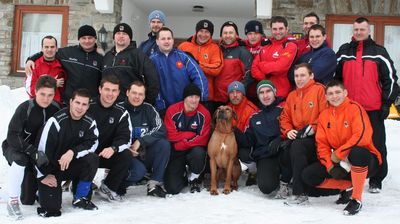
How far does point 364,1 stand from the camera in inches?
376

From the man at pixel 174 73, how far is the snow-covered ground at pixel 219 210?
106 cm

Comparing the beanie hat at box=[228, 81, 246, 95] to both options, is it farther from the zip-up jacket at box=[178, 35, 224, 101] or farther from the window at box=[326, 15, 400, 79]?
the window at box=[326, 15, 400, 79]

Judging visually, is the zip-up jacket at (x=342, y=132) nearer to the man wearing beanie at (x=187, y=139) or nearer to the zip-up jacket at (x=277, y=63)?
the zip-up jacket at (x=277, y=63)

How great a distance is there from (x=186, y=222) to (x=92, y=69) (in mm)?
2227

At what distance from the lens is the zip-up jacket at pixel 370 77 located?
4547 millimetres

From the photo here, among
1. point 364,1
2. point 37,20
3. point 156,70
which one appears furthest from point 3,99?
point 364,1

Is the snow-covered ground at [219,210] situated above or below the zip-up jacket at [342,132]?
below

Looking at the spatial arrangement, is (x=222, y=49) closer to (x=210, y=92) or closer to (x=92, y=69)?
(x=210, y=92)

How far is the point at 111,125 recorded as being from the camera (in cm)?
425

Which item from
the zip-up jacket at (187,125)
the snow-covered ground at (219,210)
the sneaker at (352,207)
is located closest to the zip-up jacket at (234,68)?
the zip-up jacket at (187,125)

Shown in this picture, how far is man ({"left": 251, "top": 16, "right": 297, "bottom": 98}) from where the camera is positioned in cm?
482

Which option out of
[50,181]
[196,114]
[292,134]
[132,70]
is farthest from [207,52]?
[50,181]

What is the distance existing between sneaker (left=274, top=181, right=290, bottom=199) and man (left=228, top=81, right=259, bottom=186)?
0.50 metres

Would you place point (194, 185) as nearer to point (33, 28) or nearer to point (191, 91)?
point (191, 91)
